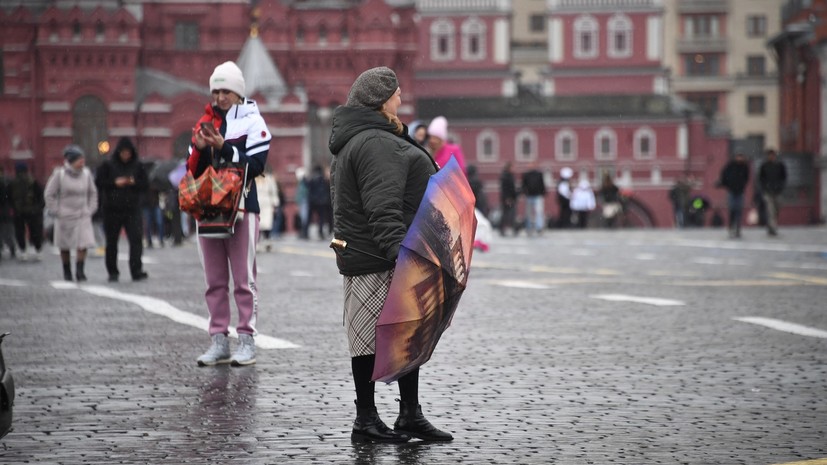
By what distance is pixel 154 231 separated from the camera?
34.3 m

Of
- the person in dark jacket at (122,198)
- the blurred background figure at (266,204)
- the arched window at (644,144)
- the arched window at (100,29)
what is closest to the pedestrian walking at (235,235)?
the person in dark jacket at (122,198)

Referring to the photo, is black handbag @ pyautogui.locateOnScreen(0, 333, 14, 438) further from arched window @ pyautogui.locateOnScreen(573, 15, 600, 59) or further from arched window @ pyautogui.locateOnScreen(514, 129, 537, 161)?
arched window @ pyautogui.locateOnScreen(573, 15, 600, 59)

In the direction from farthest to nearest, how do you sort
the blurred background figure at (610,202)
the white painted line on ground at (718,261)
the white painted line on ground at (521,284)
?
1. the blurred background figure at (610,202)
2. the white painted line on ground at (718,261)
3. the white painted line on ground at (521,284)

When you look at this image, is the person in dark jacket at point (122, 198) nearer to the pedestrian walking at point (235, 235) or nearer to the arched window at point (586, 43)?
the pedestrian walking at point (235, 235)

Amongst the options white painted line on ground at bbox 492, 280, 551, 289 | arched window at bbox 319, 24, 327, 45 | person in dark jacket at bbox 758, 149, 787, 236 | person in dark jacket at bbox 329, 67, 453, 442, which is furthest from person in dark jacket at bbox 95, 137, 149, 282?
arched window at bbox 319, 24, 327, 45

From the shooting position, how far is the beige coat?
20.2 m

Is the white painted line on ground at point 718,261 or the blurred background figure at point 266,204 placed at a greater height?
the blurred background figure at point 266,204

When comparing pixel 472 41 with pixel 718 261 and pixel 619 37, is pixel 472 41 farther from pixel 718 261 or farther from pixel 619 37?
pixel 718 261

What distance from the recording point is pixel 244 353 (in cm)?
1022

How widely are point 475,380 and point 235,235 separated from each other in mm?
1872

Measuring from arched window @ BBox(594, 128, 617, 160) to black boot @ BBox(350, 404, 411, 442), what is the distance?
78004mm

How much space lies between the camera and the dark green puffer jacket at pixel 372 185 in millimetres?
7047

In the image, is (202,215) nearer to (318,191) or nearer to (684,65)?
(318,191)

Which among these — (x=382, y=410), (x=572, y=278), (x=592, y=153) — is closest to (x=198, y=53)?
(x=592, y=153)
